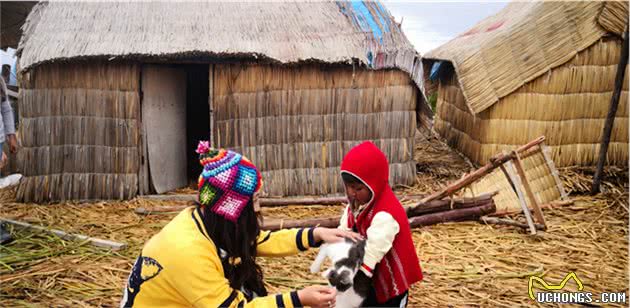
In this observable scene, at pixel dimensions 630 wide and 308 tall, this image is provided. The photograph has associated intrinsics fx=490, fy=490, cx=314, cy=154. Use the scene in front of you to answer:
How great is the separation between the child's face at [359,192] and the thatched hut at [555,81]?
17.7ft

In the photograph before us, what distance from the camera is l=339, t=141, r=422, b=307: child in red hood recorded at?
8.29 ft

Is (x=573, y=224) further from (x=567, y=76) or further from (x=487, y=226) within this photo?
(x=567, y=76)

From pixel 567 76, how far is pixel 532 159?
2174 millimetres

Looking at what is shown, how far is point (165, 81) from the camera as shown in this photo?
23.8 ft

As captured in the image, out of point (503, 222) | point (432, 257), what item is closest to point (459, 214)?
point (503, 222)

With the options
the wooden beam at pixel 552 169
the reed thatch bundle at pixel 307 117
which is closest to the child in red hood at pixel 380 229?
the wooden beam at pixel 552 169

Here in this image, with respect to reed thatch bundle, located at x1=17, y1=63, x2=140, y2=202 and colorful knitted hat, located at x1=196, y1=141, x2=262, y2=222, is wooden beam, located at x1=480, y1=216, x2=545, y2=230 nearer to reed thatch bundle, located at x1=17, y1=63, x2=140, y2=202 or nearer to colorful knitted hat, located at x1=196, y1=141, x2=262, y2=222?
colorful knitted hat, located at x1=196, y1=141, x2=262, y2=222

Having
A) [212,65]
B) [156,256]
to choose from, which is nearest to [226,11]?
[212,65]

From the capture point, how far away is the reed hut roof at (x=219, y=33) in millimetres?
6258

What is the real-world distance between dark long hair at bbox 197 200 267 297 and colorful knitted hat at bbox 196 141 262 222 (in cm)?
4

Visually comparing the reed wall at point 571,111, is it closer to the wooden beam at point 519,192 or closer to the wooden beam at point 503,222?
the wooden beam at point 503,222

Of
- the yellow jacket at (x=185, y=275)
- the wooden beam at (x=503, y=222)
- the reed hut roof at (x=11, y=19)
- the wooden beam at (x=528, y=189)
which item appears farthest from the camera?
the reed hut roof at (x=11, y=19)

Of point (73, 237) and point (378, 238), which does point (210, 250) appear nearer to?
point (378, 238)

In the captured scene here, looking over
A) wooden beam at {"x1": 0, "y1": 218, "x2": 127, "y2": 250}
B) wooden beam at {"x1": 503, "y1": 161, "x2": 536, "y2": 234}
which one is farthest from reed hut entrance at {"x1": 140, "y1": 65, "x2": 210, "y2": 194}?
wooden beam at {"x1": 503, "y1": 161, "x2": 536, "y2": 234}
